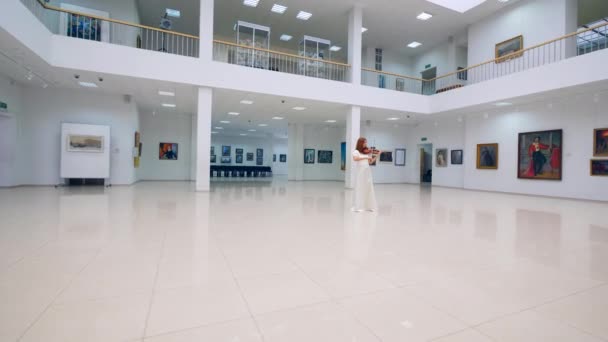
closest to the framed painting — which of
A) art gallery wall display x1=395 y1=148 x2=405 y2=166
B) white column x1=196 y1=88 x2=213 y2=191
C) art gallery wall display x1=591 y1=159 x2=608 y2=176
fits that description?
art gallery wall display x1=591 y1=159 x2=608 y2=176

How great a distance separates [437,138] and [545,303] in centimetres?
2181

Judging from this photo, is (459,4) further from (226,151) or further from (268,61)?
(226,151)

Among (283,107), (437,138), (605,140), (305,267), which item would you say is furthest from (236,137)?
(305,267)

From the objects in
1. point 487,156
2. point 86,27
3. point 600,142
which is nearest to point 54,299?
point 86,27

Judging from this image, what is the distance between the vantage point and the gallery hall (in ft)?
9.09

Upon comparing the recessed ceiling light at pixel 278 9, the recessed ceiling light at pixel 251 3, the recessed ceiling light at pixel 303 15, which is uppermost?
the recessed ceiling light at pixel 251 3

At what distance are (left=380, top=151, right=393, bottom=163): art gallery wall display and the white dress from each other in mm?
16667

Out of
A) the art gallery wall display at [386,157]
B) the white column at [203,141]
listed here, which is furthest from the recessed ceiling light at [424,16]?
the white column at [203,141]

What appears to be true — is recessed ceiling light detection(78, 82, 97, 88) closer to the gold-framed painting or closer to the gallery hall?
the gallery hall

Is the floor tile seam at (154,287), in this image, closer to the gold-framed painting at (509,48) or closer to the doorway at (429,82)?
the gold-framed painting at (509,48)

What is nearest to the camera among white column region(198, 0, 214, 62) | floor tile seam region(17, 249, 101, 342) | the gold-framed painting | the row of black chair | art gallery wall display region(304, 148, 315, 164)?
floor tile seam region(17, 249, 101, 342)

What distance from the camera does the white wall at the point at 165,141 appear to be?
22188mm

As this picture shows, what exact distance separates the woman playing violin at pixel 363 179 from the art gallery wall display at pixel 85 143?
1398 centimetres

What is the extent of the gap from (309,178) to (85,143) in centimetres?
1723
